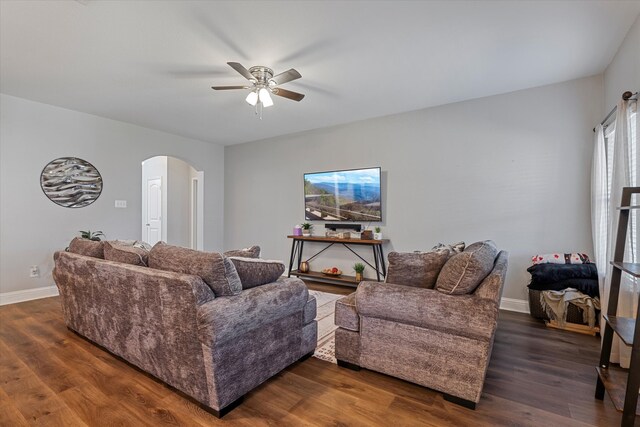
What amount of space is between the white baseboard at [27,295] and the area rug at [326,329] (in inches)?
149

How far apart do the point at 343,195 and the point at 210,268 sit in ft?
11.2

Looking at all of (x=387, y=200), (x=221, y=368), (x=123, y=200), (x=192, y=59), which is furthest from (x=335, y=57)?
(x=123, y=200)

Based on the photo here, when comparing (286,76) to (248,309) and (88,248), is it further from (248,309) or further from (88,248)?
(88,248)

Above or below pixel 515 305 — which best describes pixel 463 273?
above

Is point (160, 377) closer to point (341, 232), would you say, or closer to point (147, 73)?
point (147, 73)

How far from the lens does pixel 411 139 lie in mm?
4395

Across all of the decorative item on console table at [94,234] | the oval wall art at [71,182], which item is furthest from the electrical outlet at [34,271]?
the oval wall art at [71,182]

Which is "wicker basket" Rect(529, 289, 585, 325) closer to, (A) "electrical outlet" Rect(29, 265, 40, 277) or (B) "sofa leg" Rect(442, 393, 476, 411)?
(B) "sofa leg" Rect(442, 393, 476, 411)

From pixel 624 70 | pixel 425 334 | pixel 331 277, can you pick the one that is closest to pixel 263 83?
pixel 425 334

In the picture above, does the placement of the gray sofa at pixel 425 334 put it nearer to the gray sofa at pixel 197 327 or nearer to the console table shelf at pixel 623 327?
the gray sofa at pixel 197 327

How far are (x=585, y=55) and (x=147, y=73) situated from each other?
4347 mm

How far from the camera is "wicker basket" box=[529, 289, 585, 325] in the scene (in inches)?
118

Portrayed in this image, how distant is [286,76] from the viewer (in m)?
2.83

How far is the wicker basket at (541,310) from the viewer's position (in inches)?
118
